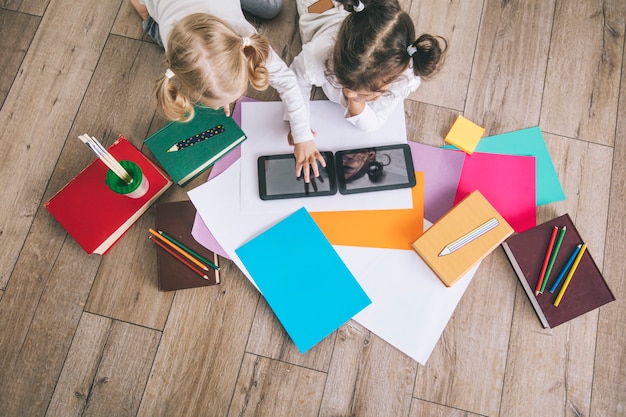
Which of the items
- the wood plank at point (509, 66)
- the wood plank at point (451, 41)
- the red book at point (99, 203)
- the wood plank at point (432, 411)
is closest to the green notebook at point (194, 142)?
the red book at point (99, 203)

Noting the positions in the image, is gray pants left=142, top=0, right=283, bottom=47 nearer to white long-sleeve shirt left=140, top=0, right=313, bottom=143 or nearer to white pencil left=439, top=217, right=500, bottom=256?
white long-sleeve shirt left=140, top=0, right=313, bottom=143

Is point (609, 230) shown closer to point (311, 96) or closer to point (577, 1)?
point (577, 1)

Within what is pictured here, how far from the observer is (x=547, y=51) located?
3.56 feet

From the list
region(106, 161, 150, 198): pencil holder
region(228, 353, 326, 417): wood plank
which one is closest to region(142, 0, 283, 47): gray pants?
region(106, 161, 150, 198): pencil holder

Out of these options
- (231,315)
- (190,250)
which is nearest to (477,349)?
(231,315)

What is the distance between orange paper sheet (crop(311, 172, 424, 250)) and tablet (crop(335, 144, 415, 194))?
0.04 m

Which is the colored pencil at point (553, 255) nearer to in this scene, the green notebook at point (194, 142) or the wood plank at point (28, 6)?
the green notebook at point (194, 142)

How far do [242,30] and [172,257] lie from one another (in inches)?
19.8

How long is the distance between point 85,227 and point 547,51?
118 cm

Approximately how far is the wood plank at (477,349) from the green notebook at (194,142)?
628mm

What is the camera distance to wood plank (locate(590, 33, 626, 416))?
0.92 m

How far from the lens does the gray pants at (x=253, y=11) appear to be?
40.1 inches

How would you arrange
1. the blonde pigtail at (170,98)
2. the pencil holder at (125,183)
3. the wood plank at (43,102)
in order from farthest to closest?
the wood plank at (43,102) → the pencil holder at (125,183) → the blonde pigtail at (170,98)

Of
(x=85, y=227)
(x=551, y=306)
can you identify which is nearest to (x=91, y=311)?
(x=85, y=227)
